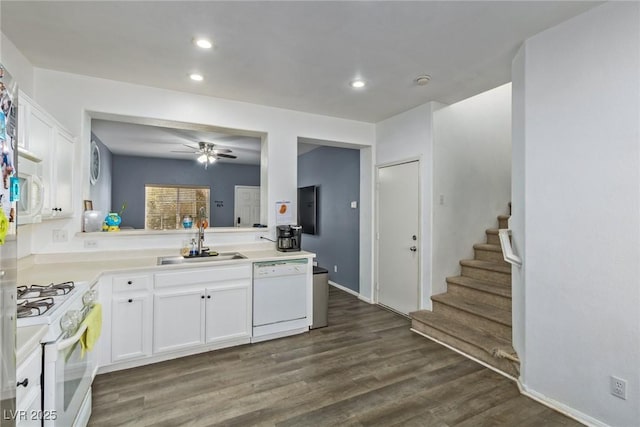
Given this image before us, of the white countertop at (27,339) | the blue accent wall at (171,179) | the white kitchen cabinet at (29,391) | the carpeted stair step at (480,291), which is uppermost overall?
the blue accent wall at (171,179)

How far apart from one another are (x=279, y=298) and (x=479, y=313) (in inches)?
81.4

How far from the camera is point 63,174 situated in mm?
2562

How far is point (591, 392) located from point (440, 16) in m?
2.63

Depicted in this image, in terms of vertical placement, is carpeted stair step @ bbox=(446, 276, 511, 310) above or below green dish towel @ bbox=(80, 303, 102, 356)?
below

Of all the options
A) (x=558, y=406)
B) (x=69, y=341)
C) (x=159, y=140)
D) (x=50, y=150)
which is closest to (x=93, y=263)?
(x=50, y=150)

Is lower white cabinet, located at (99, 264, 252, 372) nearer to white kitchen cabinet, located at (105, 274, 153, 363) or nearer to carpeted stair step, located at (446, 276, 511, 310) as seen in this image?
white kitchen cabinet, located at (105, 274, 153, 363)

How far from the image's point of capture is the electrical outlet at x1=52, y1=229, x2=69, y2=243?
2.82m

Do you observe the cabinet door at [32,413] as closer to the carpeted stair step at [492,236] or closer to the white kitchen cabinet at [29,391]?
the white kitchen cabinet at [29,391]

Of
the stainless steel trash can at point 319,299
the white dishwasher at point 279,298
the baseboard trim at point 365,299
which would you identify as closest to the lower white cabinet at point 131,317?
the white dishwasher at point 279,298

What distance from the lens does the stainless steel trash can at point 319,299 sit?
3529mm

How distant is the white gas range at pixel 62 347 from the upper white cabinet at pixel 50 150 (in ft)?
2.83

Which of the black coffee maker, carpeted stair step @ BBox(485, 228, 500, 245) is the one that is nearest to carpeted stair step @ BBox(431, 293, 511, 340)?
carpeted stair step @ BBox(485, 228, 500, 245)

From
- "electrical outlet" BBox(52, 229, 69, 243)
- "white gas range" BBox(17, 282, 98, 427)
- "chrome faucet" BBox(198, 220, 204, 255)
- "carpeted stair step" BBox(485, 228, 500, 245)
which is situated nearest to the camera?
"white gas range" BBox(17, 282, 98, 427)

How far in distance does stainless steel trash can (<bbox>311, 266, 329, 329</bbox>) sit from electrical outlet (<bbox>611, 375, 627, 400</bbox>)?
2.44m
